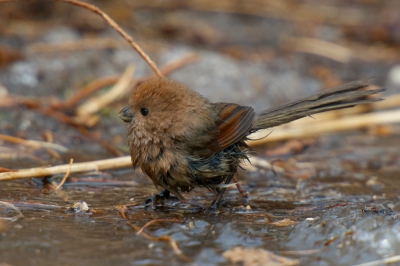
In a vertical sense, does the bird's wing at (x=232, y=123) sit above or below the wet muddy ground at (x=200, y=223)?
above

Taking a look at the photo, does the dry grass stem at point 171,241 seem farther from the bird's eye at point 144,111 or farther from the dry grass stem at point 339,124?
the dry grass stem at point 339,124

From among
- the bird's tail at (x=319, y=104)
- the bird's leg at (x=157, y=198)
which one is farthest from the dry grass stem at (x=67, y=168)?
the bird's tail at (x=319, y=104)

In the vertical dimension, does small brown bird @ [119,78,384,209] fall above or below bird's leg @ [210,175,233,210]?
above

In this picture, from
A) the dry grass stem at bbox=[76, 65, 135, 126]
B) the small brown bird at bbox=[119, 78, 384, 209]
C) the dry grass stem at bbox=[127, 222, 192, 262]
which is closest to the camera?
the dry grass stem at bbox=[127, 222, 192, 262]

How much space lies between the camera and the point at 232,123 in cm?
466

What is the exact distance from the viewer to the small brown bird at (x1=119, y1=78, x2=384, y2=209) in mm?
4242

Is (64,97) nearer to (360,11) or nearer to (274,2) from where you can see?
(274,2)

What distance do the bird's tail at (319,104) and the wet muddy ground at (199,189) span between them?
0.66 metres

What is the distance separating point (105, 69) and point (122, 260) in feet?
18.0

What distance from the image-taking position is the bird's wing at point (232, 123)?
4.58 meters

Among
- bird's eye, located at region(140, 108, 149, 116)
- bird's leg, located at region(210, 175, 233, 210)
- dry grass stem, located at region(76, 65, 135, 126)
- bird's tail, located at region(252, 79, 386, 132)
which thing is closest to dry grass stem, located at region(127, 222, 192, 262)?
bird's leg, located at region(210, 175, 233, 210)

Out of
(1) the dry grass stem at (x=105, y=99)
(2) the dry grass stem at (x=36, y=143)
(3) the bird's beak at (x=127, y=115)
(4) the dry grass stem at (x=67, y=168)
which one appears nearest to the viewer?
(4) the dry grass stem at (x=67, y=168)

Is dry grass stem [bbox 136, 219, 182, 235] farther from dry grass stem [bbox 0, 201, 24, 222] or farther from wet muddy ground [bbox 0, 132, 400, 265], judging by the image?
dry grass stem [bbox 0, 201, 24, 222]

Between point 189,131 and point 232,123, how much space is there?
1.54ft
